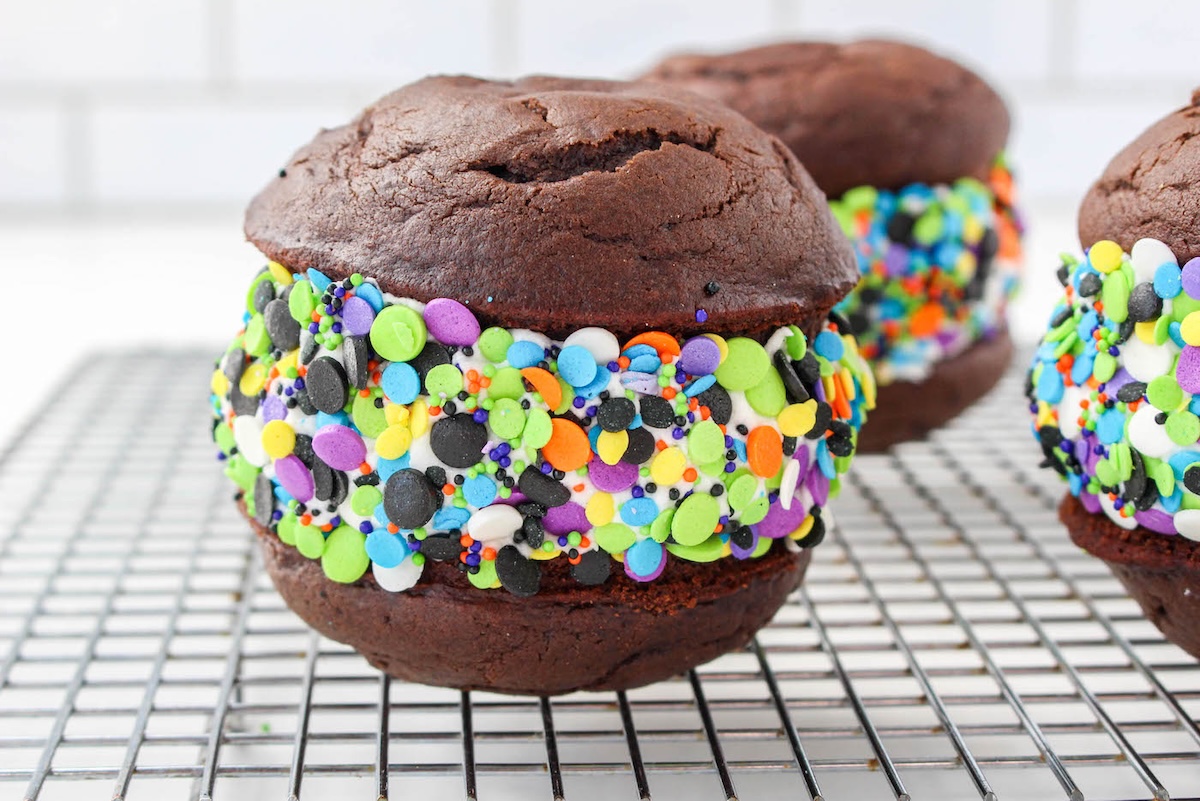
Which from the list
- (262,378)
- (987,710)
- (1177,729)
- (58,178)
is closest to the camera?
(262,378)

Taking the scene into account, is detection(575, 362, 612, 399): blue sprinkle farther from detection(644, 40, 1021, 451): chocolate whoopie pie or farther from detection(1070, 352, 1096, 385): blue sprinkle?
detection(644, 40, 1021, 451): chocolate whoopie pie

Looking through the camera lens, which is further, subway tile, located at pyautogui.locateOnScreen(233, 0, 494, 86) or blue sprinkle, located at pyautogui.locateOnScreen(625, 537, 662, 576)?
subway tile, located at pyautogui.locateOnScreen(233, 0, 494, 86)

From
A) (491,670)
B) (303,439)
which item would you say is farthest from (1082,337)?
(303,439)

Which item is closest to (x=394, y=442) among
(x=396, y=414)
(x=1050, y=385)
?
(x=396, y=414)

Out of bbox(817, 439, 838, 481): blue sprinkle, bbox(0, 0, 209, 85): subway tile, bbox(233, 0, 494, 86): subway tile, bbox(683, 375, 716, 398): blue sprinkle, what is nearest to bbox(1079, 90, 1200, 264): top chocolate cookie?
bbox(817, 439, 838, 481): blue sprinkle

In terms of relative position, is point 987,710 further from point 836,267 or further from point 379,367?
point 379,367

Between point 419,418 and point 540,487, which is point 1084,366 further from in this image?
point 419,418

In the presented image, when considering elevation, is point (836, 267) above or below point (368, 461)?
above
